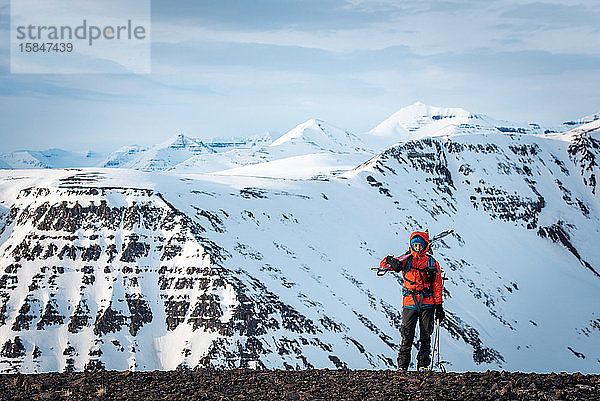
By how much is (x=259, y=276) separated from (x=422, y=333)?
229ft

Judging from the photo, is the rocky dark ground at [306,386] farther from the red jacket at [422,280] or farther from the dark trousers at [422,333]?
the red jacket at [422,280]

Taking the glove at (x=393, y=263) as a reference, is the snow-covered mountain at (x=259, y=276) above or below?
below

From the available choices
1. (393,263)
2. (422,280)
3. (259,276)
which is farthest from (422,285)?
(259,276)

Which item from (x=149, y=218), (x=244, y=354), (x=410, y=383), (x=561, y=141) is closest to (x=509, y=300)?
(x=244, y=354)

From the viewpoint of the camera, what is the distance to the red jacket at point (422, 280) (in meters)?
15.8

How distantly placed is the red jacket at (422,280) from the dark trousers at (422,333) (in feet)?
0.87

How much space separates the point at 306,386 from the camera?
12141 millimetres

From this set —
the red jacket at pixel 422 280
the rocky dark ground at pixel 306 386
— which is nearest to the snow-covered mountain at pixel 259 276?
the red jacket at pixel 422 280

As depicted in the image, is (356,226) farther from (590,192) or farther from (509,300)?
(590,192)

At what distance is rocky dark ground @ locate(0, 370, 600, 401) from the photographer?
10602mm

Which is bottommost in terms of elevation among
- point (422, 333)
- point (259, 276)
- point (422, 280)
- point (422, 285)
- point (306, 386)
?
point (259, 276)

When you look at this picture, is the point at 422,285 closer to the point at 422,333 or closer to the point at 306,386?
the point at 422,333

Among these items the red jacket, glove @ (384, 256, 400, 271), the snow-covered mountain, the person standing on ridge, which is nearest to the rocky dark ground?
the person standing on ridge

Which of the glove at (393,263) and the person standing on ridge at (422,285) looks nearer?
the glove at (393,263)
